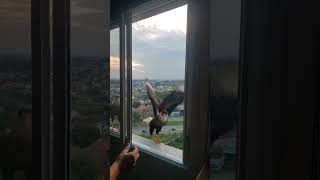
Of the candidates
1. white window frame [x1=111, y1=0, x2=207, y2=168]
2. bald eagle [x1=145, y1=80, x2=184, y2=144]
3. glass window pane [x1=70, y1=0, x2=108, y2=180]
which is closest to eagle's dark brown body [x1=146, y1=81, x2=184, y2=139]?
bald eagle [x1=145, y1=80, x2=184, y2=144]

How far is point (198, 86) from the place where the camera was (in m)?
2.45

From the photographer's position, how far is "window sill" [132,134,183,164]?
273 cm

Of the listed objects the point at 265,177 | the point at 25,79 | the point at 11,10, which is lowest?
the point at 265,177

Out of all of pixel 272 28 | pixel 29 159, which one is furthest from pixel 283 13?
pixel 29 159

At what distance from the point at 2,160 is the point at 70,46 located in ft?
0.76

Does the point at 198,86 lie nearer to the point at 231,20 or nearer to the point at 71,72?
the point at 231,20

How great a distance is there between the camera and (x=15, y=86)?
522 millimetres

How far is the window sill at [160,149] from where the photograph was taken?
273cm

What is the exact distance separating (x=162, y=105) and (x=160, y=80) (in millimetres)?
242

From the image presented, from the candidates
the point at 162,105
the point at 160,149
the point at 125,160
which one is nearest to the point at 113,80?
the point at 125,160

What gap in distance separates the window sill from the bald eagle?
224 millimetres

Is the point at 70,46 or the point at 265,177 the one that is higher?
the point at 70,46

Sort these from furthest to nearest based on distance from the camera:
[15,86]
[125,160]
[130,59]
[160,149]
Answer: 1. [130,59]
2. [160,149]
3. [125,160]
4. [15,86]

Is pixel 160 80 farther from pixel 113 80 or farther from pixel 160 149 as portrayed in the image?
pixel 113 80
